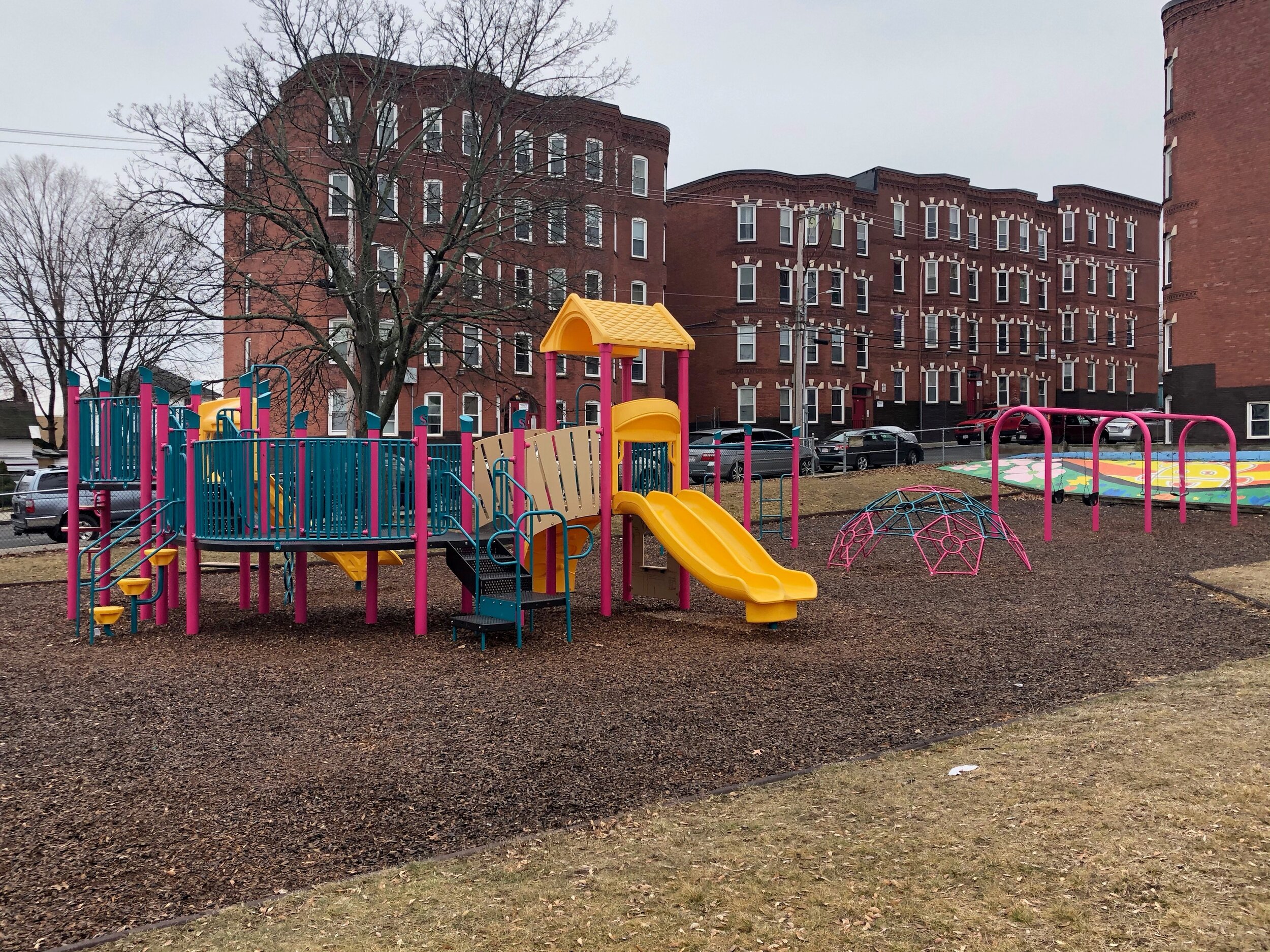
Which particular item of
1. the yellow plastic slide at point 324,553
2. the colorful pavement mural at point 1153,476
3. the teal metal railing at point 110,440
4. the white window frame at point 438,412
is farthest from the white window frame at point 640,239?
the teal metal railing at point 110,440

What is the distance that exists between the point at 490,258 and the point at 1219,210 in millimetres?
25151

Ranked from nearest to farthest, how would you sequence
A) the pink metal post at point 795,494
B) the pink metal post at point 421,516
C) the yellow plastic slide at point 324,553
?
the pink metal post at point 421,516 < the yellow plastic slide at point 324,553 < the pink metal post at point 795,494

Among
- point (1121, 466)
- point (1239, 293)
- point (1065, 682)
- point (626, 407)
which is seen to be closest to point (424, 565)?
point (626, 407)

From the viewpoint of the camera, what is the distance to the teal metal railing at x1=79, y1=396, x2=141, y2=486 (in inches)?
514

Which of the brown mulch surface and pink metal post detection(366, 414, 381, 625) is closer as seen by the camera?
the brown mulch surface

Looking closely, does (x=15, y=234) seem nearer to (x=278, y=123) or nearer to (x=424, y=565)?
(x=278, y=123)

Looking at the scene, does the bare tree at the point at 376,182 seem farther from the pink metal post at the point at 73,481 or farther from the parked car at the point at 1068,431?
the parked car at the point at 1068,431

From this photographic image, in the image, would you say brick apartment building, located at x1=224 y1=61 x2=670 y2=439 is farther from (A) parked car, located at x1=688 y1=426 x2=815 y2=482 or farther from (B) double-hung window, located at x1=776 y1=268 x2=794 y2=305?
(B) double-hung window, located at x1=776 y1=268 x2=794 y2=305

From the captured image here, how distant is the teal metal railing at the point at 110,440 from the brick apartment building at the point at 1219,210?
3520 centimetres

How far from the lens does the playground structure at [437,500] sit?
1102 cm

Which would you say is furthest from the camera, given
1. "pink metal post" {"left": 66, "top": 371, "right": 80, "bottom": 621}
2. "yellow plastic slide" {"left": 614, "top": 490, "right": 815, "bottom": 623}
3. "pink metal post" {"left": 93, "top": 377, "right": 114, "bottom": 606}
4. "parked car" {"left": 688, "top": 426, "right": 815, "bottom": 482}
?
"parked car" {"left": 688, "top": 426, "right": 815, "bottom": 482}

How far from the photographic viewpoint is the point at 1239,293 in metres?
36.8

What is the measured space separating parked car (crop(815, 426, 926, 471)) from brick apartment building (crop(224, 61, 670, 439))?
7736 mm

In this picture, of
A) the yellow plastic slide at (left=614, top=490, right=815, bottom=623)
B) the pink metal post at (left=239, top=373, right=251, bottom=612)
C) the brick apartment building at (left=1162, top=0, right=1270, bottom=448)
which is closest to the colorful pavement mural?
the brick apartment building at (left=1162, top=0, right=1270, bottom=448)
